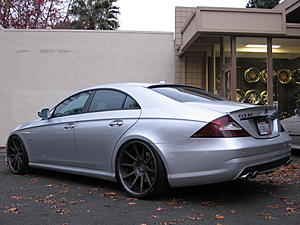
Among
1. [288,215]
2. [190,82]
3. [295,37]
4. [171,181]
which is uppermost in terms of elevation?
[295,37]

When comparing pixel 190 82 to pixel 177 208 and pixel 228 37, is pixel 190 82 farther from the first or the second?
pixel 177 208

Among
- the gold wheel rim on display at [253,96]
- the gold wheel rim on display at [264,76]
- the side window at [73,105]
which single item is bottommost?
the side window at [73,105]

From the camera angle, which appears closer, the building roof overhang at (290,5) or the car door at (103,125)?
the car door at (103,125)

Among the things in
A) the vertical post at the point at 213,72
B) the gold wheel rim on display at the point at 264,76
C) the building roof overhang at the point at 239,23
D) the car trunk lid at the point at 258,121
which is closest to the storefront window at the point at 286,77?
the gold wheel rim on display at the point at 264,76

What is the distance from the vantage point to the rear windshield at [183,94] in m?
4.60

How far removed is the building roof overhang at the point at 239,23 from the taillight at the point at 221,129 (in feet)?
17.4

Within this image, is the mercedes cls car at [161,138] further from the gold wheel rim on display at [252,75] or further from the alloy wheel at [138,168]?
the gold wheel rim on display at [252,75]

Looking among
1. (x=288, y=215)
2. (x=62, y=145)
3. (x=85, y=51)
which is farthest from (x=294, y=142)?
(x=85, y=51)

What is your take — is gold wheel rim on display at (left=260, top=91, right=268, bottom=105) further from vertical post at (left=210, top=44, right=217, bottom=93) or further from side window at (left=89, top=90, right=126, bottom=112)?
side window at (left=89, top=90, right=126, bottom=112)

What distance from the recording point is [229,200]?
434 cm

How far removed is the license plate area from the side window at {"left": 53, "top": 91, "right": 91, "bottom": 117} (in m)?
2.48

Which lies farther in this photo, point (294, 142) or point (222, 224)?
point (294, 142)

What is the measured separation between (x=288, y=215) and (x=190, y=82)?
9205mm

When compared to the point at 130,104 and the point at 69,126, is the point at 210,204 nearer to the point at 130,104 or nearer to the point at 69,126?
the point at 130,104
